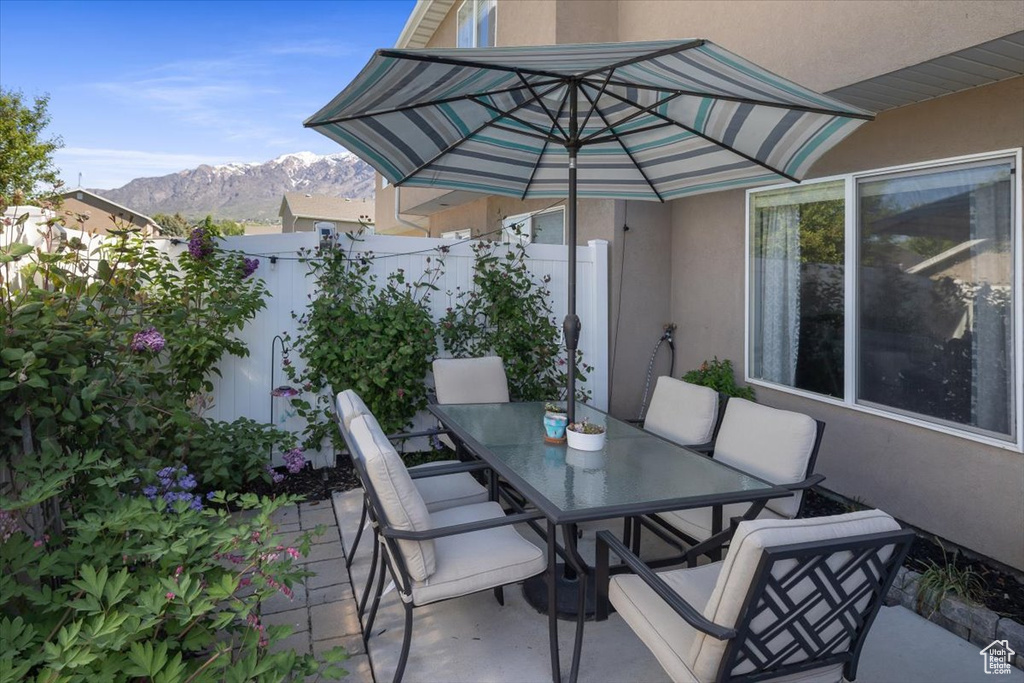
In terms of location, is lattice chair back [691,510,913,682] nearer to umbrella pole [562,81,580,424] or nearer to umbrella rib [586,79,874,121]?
umbrella pole [562,81,580,424]

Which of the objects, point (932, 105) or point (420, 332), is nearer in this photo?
point (932, 105)

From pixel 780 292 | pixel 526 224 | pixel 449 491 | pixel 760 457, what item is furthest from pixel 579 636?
pixel 526 224

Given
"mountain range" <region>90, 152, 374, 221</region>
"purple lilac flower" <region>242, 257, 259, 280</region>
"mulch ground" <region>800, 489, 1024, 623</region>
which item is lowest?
"mulch ground" <region>800, 489, 1024, 623</region>

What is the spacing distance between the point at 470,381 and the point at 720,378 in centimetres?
248

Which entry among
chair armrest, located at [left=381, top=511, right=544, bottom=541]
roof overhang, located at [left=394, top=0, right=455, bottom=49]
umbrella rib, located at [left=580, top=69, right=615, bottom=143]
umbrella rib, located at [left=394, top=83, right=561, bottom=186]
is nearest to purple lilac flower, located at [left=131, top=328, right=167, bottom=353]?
umbrella rib, located at [left=394, top=83, right=561, bottom=186]

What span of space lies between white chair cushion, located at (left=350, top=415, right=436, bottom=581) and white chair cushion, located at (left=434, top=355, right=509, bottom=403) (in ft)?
7.19

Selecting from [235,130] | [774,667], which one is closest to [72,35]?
[235,130]

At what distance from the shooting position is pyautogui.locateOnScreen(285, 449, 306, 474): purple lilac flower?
5.07 metres

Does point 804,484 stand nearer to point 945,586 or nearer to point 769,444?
point 769,444

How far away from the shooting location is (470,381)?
4879mm

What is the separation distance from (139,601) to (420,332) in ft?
12.0

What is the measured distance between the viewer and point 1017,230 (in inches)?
140

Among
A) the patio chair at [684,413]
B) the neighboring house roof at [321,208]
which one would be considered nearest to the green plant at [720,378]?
the patio chair at [684,413]

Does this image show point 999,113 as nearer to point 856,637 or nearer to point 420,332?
point 856,637
